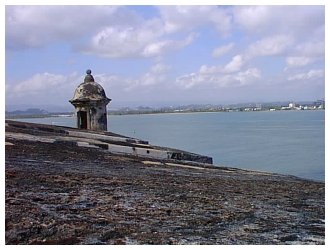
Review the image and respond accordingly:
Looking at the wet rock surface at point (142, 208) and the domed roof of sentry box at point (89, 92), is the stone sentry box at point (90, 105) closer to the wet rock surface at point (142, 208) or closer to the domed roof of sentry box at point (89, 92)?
the domed roof of sentry box at point (89, 92)

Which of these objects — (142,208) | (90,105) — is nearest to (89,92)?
(90,105)

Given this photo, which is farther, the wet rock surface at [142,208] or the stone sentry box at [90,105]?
the stone sentry box at [90,105]

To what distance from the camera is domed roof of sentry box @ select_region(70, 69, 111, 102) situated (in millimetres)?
19766

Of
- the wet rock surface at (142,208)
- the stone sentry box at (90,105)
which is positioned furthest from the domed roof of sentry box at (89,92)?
the wet rock surface at (142,208)

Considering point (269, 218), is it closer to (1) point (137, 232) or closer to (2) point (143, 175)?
(1) point (137, 232)

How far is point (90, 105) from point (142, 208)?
52.5 feet

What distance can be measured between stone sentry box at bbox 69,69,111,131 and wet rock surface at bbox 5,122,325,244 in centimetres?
1342

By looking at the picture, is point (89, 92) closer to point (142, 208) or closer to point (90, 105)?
point (90, 105)

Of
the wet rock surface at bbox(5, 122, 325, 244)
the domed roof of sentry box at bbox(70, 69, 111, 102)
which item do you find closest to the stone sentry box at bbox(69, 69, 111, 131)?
the domed roof of sentry box at bbox(70, 69, 111, 102)

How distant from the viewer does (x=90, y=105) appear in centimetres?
1984

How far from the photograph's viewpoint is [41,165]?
5746 millimetres

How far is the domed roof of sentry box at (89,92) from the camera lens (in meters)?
19.8

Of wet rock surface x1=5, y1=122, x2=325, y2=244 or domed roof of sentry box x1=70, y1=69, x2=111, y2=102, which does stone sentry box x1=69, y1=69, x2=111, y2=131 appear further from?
wet rock surface x1=5, y1=122, x2=325, y2=244
